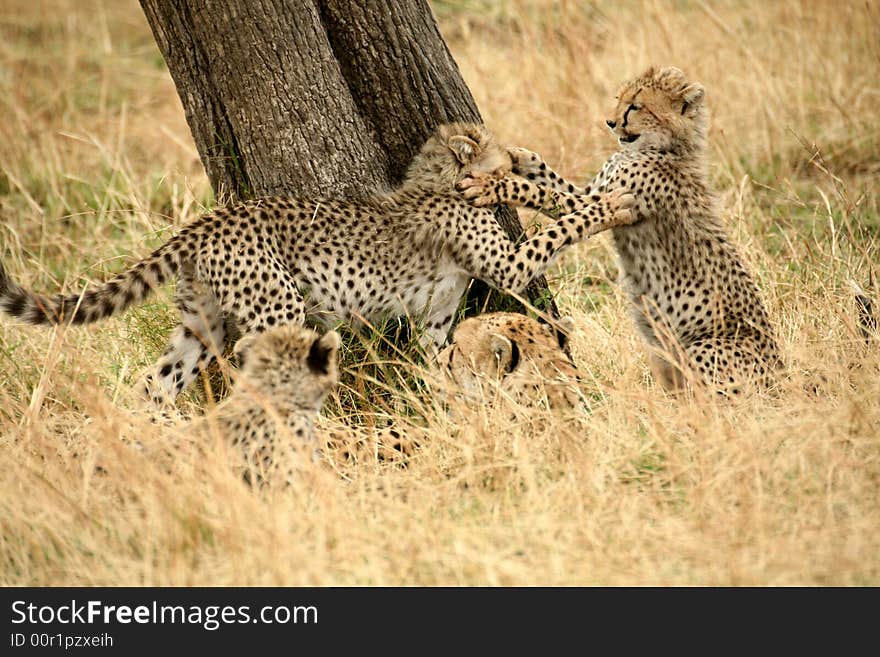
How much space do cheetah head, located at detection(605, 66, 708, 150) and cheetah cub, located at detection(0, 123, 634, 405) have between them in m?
0.40

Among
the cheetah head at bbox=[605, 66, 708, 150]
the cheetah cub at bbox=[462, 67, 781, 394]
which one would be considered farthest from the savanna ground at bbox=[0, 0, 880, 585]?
the cheetah head at bbox=[605, 66, 708, 150]

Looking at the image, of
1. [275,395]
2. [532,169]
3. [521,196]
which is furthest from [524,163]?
[275,395]

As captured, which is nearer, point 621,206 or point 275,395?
point 275,395

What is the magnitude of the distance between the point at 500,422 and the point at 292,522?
89 cm

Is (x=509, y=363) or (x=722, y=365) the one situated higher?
(x=509, y=363)

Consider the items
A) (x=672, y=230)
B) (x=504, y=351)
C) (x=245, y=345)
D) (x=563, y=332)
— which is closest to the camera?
(x=245, y=345)

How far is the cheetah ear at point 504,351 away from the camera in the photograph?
3967mm

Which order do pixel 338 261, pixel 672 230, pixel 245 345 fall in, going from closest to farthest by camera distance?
1. pixel 245 345
2. pixel 338 261
3. pixel 672 230

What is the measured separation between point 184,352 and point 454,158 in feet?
4.20

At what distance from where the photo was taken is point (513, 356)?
13.2ft

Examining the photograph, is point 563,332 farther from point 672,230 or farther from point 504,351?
point 672,230

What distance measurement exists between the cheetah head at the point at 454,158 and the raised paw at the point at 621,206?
0.46 meters

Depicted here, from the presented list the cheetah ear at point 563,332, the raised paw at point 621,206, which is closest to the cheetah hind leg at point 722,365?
the cheetah ear at point 563,332
